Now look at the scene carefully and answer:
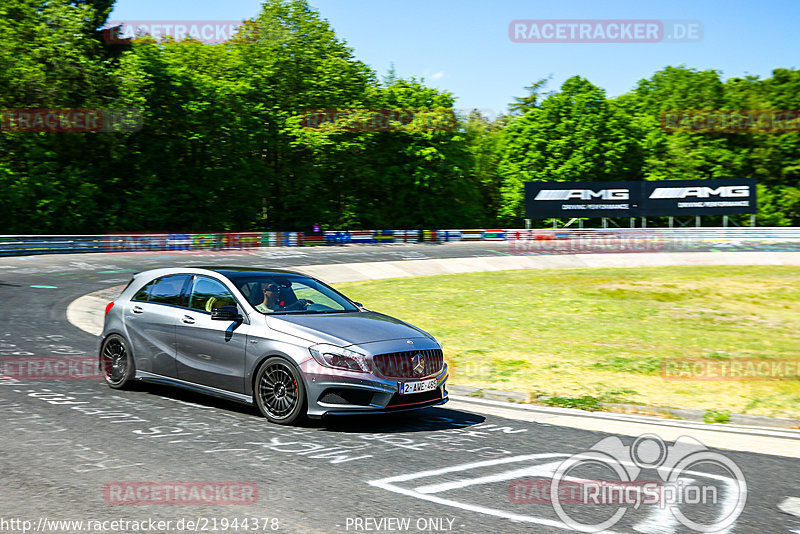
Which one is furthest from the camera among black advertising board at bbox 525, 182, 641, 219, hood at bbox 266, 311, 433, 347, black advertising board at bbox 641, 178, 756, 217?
black advertising board at bbox 641, 178, 756, 217

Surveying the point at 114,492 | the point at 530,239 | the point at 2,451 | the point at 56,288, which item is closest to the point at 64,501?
the point at 114,492

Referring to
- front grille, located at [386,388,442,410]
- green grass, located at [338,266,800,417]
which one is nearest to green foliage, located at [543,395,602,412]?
green grass, located at [338,266,800,417]

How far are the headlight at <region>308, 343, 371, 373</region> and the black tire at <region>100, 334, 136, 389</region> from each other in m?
3.07

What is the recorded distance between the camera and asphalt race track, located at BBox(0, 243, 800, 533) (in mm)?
5105

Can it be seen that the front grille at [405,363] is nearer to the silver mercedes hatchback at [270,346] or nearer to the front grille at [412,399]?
the silver mercedes hatchback at [270,346]

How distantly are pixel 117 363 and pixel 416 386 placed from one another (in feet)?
13.7

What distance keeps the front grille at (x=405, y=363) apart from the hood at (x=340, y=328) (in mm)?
231

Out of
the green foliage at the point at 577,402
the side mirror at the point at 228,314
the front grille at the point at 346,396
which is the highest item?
the side mirror at the point at 228,314

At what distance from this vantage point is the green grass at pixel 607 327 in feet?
34.3

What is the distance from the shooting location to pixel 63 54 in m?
44.8

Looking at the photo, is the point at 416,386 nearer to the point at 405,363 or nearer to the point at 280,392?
the point at 405,363

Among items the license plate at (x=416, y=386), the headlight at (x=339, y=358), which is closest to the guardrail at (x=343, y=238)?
the headlight at (x=339, y=358)

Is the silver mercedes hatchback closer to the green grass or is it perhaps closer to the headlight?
the headlight

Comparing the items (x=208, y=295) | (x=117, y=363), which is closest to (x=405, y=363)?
(x=208, y=295)
